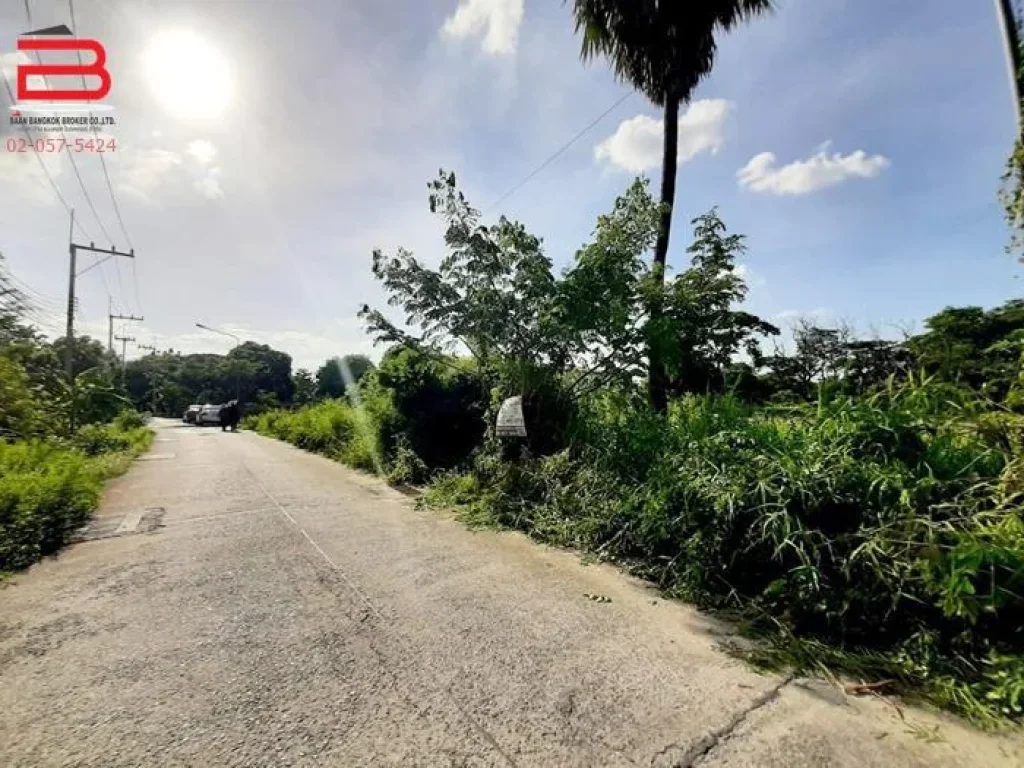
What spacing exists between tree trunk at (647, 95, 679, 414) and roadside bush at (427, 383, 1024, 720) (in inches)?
53.6

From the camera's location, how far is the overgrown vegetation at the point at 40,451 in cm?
383

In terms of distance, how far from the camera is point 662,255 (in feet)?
21.0

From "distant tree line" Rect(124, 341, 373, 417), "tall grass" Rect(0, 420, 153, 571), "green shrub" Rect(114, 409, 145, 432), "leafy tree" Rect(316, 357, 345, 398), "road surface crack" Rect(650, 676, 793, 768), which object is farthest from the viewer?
"distant tree line" Rect(124, 341, 373, 417)

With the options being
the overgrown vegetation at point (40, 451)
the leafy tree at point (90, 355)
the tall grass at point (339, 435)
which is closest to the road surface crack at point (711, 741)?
the overgrown vegetation at point (40, 451)

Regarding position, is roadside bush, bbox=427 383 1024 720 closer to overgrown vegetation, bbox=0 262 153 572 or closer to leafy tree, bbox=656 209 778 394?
leafy tree, bbox=656 209 778 394

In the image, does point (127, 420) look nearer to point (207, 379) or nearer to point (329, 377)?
point (329, 377)

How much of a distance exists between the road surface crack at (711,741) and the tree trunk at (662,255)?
3543mm

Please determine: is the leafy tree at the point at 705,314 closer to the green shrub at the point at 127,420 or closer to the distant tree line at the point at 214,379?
the green shrub at the point at 127,420

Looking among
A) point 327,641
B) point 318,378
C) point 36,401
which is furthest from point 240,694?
point 318,378

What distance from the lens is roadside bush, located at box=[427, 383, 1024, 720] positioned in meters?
1.98

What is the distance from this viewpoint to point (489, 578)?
3.23 metres

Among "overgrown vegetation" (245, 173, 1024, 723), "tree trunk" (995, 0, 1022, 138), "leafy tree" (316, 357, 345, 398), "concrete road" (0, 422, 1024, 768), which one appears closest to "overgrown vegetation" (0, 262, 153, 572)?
"concrete road" (0, 422, 1024, 768)

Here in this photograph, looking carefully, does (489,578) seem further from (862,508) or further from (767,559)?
(862,508)

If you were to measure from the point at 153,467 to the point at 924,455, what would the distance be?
39.0 ft
